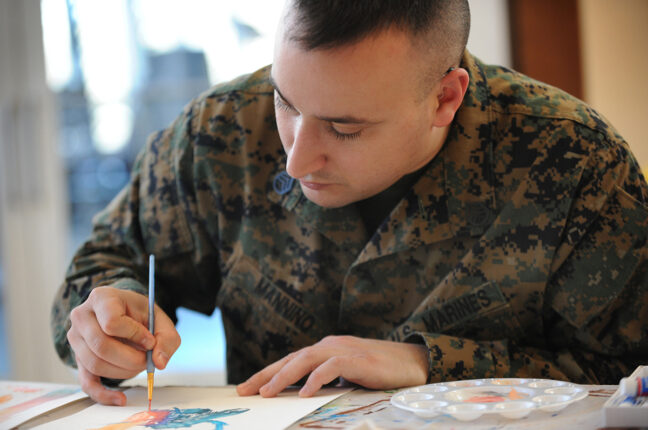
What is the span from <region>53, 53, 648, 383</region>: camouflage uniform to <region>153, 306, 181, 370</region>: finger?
0.16 meters

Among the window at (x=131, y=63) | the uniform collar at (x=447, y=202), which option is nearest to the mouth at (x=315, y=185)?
the uniform collar at (x=447, y=202)

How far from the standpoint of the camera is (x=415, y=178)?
55.3 inches

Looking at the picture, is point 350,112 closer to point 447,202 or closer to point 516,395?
point 447,202

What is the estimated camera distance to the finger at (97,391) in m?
1.10

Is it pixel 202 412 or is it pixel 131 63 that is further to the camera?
pixel 131 63

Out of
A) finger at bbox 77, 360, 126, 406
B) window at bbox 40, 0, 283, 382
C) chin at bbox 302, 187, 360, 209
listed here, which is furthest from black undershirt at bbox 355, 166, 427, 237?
window at bbox 40, 0, 283, 382

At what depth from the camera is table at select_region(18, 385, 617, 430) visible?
0.86m

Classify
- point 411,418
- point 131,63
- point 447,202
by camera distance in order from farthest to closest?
1. point 131,63
2. point 447,202
3. point 411,418

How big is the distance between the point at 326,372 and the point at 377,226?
0.42 metres

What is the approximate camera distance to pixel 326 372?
108 centimetres

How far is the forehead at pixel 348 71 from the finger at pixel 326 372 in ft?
1.26

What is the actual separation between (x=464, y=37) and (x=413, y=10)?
0.18m

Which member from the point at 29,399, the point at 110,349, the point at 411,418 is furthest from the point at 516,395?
the point at 29,399

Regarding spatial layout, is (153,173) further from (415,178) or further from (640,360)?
(640,360)
